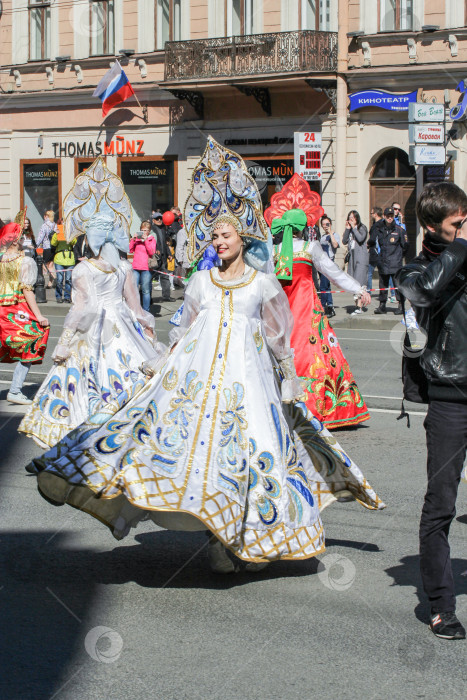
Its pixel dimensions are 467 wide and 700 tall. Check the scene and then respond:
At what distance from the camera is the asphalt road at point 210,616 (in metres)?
4.00

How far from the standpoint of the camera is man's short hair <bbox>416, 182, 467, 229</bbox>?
4.32m

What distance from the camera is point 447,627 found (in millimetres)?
4316

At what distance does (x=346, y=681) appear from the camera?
3998mm

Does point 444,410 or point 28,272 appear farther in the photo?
point 28,272

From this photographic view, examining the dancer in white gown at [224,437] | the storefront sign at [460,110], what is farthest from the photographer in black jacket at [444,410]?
the storefront sign at [460,110]

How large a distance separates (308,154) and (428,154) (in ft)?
21.8

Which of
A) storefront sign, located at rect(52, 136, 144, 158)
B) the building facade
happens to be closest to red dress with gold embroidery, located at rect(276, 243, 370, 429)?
the building facade

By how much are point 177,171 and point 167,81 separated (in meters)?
2.45

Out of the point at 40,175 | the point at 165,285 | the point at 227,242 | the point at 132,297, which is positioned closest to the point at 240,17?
the point at 40,175

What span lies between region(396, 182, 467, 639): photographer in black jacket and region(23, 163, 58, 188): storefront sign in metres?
27.4

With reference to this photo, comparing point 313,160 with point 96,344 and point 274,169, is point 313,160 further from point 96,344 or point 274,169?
point 96,344

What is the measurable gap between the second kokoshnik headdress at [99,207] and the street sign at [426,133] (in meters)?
10.3

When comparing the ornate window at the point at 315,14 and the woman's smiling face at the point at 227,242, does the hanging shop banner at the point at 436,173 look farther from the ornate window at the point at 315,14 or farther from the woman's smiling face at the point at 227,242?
the woman's smiling face at the point at 227,242

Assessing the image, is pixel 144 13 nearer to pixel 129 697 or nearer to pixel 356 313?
pixel 356 313
